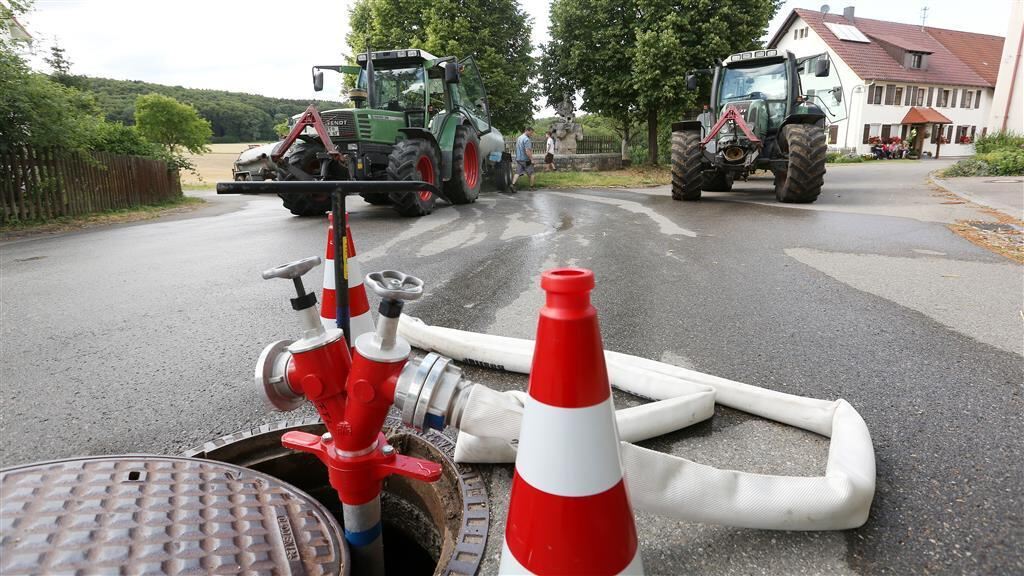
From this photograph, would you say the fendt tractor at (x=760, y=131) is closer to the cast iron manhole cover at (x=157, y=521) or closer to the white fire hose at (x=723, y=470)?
the white fire hose at (x=723, y=470)

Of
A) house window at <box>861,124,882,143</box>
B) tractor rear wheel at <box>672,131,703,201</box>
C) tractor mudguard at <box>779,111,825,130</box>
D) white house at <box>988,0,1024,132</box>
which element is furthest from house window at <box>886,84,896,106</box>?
tractor rear wheel at <box>672,131,703,201</box>

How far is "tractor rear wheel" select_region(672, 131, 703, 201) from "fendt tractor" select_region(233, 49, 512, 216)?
4.15 metres

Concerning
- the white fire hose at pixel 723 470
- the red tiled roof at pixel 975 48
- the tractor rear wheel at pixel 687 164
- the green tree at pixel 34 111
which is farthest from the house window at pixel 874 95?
the white fire hose at pixel 723 470

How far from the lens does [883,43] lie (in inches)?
1615

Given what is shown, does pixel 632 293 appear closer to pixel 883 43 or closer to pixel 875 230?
pixel 875 230

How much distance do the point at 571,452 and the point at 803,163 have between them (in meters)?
10.3

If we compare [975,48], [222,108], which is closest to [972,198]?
Answer: [975,48]

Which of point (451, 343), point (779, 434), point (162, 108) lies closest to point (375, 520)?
point (451, 343)

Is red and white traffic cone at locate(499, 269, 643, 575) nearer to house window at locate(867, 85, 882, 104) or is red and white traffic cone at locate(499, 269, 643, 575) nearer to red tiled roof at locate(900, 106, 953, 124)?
house window at locate(867, 85, 882, 104)

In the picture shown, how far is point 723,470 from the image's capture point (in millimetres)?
1562

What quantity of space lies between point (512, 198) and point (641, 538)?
1185 centimetres

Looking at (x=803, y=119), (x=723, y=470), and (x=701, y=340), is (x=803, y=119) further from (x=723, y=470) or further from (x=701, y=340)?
(x=723, y=470)

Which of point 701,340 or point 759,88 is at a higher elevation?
point 759,88

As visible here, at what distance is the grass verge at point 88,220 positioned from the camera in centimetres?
929
